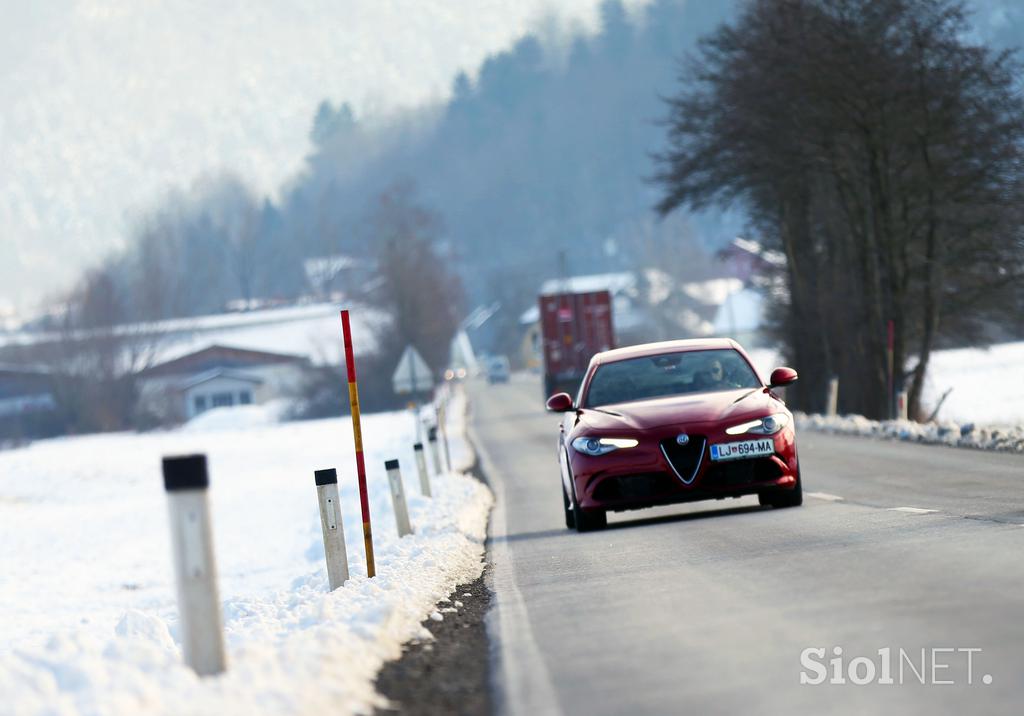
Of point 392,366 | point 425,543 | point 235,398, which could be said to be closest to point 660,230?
point 235,398

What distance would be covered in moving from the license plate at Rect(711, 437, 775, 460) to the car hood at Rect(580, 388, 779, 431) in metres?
0.22

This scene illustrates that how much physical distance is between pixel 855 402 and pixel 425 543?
78.3 ft

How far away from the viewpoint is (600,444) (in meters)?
14.2

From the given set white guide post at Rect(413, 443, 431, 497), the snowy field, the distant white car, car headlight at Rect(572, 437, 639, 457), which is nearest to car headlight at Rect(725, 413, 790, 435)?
car headlight at Rect(572, 437, 639, 457)

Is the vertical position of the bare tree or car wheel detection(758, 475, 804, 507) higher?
the bare tree

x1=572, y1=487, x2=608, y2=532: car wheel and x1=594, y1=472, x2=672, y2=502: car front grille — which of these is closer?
x1=594, y1=472, x2=672, y2=502: car front grille

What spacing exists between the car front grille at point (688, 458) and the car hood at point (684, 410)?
166 mm

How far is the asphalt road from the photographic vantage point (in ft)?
20.0

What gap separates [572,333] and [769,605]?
158 ft

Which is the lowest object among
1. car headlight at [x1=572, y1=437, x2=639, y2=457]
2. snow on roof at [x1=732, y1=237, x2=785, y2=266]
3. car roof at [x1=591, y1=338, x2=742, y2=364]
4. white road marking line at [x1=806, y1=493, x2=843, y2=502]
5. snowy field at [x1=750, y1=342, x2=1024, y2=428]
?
snowy field at [x1=750, y1=342, x2=1024, y2=428]

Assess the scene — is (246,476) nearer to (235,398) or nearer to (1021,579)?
(1021,579)

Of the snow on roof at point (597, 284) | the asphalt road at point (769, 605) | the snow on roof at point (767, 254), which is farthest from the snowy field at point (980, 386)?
the snow on roof at point (597, 284)

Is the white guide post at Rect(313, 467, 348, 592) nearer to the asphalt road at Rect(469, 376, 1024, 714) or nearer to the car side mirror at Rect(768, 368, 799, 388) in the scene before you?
the asphalt road at Rect(469, 376, 1024, 714)

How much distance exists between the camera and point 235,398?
4624 inches
